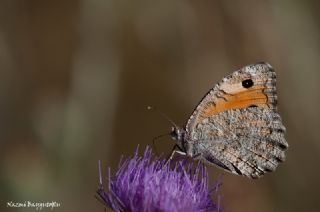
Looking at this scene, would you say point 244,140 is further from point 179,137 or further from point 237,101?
point 179,137

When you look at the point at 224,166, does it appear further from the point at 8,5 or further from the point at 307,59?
the point at 8,5

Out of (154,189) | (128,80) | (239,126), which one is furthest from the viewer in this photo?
(128,80)

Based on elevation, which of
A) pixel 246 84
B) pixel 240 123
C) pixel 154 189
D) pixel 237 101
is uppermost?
pixel 246 84

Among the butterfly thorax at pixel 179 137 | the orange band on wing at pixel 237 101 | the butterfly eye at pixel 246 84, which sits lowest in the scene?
the butterfly thorax at pixel 179 137

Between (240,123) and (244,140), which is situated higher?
(240,123)

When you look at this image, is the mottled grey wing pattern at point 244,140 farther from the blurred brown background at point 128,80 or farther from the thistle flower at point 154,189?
the blurred brown background at point 128,80

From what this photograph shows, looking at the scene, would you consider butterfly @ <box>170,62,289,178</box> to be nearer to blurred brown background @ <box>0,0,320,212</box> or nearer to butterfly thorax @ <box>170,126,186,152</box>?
butterfly thorax @ <box>170,126,186,152</box>

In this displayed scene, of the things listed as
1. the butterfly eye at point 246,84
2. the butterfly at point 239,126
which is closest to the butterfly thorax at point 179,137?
the butterfly at point 239,126

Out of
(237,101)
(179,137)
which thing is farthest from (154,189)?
(237,101)
